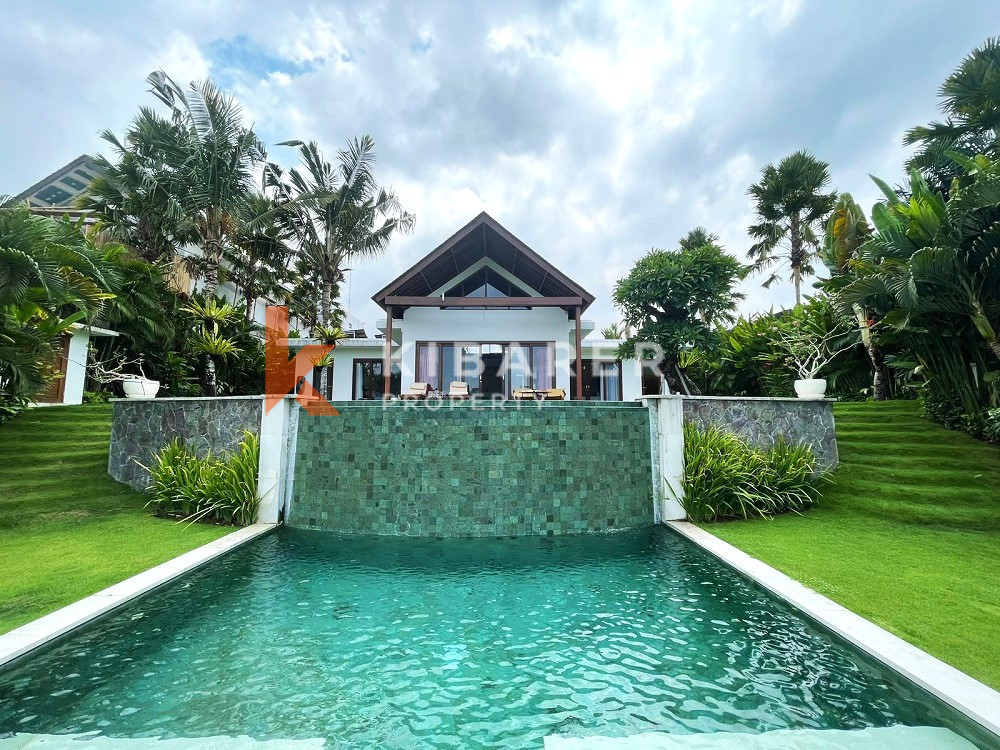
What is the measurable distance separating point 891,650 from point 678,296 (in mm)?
11871

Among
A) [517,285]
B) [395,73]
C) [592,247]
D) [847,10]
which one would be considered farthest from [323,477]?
[592,247]

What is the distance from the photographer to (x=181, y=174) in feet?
63.5

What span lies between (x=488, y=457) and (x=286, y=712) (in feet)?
18.8

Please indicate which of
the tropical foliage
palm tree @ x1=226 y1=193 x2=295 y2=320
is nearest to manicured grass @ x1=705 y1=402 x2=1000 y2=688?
the tropical foliage

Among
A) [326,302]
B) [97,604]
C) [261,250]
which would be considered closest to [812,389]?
[97,604]

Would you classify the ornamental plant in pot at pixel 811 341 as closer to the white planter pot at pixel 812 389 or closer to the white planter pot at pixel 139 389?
the white planter pot at pixel 812 389

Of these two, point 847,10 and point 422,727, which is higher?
point 847,10

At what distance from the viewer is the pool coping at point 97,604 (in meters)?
3.87

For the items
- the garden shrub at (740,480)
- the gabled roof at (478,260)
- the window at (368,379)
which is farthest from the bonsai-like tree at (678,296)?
the window at (368,379)

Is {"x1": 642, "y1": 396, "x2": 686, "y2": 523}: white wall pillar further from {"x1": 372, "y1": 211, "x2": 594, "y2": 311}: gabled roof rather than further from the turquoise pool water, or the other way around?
{"x1": 372, "y1": 211, "x2": 594, "y2": 311}: gabled roof

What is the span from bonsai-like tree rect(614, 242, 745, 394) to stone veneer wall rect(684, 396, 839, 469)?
491 centimetres

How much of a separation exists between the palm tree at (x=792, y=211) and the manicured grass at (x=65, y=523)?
85.6ft

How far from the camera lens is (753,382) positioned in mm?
17109

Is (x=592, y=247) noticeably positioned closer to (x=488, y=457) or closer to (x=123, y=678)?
(x=488, y=457)
